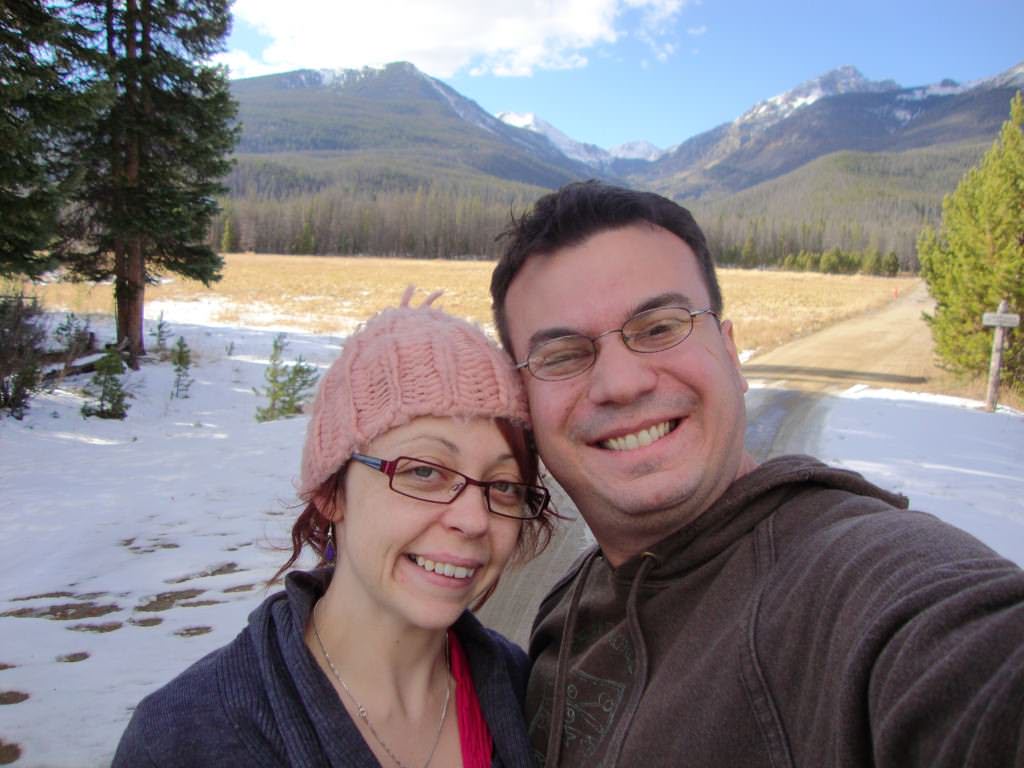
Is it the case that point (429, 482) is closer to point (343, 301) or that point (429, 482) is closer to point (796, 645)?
point (796, 645)

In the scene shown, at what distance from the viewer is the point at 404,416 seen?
1558 millimetres

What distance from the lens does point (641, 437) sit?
5.56 feet

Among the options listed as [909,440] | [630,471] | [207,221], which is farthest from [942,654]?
[207,221]

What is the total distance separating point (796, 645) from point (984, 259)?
48.9 feet

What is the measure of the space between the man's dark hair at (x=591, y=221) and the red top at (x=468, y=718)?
2.85 feet

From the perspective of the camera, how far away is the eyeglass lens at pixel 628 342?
5.68 feet

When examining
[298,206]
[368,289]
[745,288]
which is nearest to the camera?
[368,289]

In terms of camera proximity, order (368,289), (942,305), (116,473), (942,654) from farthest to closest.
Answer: (368,289)
(942,305)
(116,473)
(942,654)

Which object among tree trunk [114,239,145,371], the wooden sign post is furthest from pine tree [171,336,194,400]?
the wooden sign post

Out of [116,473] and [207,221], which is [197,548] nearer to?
[116,473]

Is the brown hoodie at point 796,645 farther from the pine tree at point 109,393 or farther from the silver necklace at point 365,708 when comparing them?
the pine tree at point 109,393

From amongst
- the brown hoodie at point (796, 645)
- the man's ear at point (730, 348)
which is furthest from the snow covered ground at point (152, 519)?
the man's ear at point (730, 348)

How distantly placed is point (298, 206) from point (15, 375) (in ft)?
369

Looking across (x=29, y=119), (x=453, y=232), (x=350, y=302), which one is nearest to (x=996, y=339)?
(x=29, y=119)
